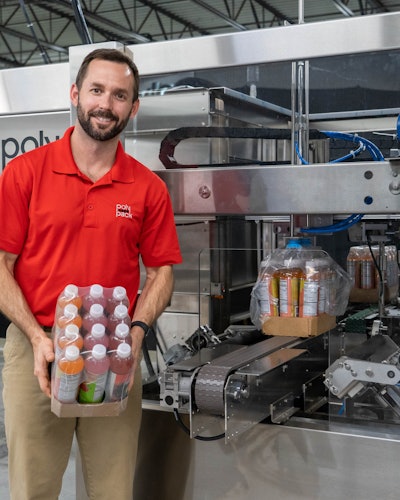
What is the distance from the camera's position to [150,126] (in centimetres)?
241

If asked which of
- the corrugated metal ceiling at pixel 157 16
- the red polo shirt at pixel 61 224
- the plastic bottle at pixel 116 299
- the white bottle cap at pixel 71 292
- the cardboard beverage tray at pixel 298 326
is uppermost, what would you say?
the corrugated metal ceiling at pixel 157 16

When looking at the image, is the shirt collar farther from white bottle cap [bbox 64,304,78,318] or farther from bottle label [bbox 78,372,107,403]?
bottle label [bbox 78,372,107,403]

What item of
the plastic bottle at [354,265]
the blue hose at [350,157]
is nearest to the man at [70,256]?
the blue hose at [350,157]

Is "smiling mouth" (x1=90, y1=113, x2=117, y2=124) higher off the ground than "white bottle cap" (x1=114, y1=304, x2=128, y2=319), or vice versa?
"smiling mouth" (x1=90, y1=113, x2=117, y2=124)

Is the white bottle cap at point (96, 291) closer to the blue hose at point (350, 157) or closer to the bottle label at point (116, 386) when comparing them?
the bottle label at point (116, 386)

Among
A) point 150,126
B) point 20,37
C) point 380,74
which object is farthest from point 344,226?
point 20,37

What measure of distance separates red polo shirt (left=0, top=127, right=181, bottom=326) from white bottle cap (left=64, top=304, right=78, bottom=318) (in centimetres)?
21

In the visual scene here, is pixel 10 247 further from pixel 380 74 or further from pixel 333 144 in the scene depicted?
pixel 380 74

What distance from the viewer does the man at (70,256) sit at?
1657 mm

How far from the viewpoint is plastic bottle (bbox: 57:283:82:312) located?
149 centimetres

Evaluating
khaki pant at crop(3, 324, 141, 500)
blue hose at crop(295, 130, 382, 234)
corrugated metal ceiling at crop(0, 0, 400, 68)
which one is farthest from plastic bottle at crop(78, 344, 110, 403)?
corrugated metal ceiling at crop(0, 0, 400, 68)

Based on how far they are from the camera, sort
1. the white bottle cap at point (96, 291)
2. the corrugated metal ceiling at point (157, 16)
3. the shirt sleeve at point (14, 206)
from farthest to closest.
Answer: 1. the corrugated metal ceiling at point (157, 16)
2. the shirt sleeve at point (14, 206)
3. the white bottle cap at point (96, 291)

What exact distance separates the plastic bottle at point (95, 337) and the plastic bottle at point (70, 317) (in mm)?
31

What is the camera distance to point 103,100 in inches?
65.5
